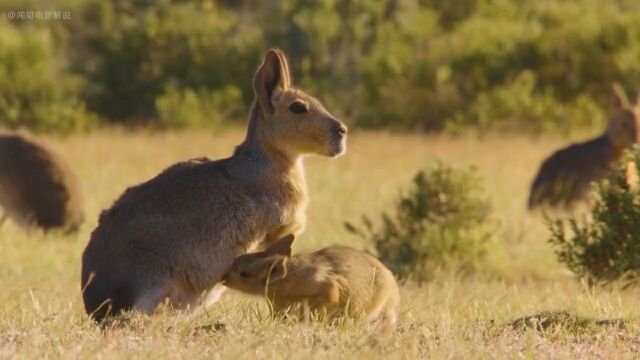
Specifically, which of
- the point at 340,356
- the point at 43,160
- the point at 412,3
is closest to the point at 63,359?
the point at 340,356

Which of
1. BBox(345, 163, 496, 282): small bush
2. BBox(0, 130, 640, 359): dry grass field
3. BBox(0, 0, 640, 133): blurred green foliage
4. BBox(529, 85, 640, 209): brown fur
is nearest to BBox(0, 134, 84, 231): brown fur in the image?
BBox(0, 130, 640, 359): dry grass field

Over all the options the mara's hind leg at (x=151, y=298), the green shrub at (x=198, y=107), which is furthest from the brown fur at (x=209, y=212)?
the green shrub at (x=198, y=107)

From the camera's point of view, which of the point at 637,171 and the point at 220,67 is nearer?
the point at 637,171

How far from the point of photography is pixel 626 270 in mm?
10305

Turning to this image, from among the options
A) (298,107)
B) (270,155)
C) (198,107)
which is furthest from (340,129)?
(198,107)

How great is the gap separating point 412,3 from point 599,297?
93.3ft

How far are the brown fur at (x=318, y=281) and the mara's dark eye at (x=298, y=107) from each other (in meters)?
0.72

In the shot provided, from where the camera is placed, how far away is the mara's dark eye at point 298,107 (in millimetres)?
7828

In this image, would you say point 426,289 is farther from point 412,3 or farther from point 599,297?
point 412,3

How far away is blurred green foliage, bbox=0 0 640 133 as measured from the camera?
30.7 meters

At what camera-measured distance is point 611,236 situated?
10633mm

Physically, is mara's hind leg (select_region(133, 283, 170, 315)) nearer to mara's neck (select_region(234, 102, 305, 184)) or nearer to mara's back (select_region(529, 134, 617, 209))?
mara's neck (select_region(234, 102, 305, 184))

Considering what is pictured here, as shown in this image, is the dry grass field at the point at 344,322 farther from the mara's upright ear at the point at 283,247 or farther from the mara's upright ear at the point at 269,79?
the mara's upright ear at the point at 269,79

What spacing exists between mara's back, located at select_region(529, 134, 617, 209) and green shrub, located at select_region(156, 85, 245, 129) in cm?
1328
